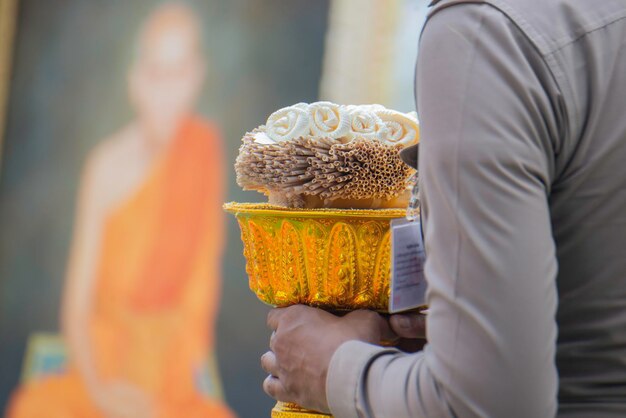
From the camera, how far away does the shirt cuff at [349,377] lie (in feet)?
2.29

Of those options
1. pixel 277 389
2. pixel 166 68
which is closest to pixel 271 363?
pixel 277 389

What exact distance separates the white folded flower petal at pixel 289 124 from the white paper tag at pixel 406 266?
175 mm

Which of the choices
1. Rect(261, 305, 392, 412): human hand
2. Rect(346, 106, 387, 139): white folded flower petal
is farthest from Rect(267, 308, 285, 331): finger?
Rect(346, 106, 387, 139): white folded flower petal

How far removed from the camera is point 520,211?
0.59 m

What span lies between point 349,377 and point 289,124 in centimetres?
39

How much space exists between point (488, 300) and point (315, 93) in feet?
6.80

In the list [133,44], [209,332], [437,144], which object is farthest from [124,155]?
[437,144]

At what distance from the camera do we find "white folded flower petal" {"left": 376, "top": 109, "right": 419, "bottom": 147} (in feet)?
3.22

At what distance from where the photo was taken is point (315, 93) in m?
2.61

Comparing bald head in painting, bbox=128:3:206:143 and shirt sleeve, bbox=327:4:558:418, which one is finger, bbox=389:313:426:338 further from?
bald head in painting, bbox=128:3:206:143

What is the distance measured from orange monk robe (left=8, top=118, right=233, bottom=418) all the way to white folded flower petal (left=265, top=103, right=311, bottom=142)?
1.75 meters

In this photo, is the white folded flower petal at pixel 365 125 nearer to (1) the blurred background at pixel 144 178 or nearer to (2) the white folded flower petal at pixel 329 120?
(2) the white folded flower petal at pixel 329 120

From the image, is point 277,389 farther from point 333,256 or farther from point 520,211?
point 520,211

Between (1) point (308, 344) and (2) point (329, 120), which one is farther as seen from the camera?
(2) point (329, 120)
